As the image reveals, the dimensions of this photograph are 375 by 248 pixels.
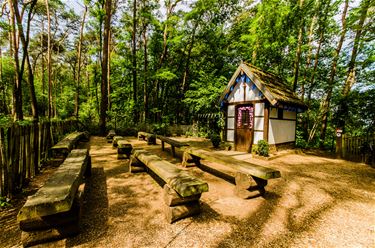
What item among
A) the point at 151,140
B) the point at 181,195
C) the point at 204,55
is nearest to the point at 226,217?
the point at 181,195

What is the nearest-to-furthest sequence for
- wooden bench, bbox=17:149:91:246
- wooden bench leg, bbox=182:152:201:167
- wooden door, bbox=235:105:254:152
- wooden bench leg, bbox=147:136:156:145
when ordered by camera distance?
wooden bench, bbox=17:149:91:246, wooden bench leg, bbox=182:152:201:167, wooden door, bbox=235:105:254:152, wooden bench leg, bbox=147:136:156:145

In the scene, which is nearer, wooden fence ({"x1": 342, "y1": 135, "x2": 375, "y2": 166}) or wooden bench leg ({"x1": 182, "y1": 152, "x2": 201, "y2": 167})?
wooden bench leg ({"x1": 182, "y1": 152, "x2": 201, "y2": 167})

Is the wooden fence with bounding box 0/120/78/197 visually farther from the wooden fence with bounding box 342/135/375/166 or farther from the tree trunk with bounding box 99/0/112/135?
the wooden fence with bounding box 342/135/375/166

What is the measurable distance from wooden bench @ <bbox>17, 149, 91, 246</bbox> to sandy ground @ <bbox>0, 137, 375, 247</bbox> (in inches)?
5.6

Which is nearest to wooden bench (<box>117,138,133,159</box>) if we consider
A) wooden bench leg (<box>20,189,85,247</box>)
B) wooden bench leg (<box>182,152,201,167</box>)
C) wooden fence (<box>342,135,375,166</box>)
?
wooden bench leg (<box>182,152,201,167</box>)

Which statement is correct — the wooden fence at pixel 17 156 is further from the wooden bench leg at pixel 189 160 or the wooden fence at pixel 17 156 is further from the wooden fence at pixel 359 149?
the wooden fence at pixel 359 149

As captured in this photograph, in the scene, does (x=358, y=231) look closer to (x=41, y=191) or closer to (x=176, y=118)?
(x=41, y=191)

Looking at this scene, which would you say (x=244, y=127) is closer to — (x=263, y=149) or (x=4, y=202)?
(x=263, y=149)

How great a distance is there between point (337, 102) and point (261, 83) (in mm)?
4701

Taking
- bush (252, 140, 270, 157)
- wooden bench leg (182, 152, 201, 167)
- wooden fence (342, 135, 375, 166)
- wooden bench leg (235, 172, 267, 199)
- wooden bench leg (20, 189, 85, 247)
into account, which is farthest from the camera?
bush (252, 140, 270, 157)

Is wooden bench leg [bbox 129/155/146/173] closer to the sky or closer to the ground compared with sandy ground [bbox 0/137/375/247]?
closer to the sky

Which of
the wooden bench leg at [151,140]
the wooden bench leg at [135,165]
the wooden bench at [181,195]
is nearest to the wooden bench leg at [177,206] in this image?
the wooden bench at [181,195]

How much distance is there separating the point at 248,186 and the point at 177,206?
1550mm

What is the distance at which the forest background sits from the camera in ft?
32.3
